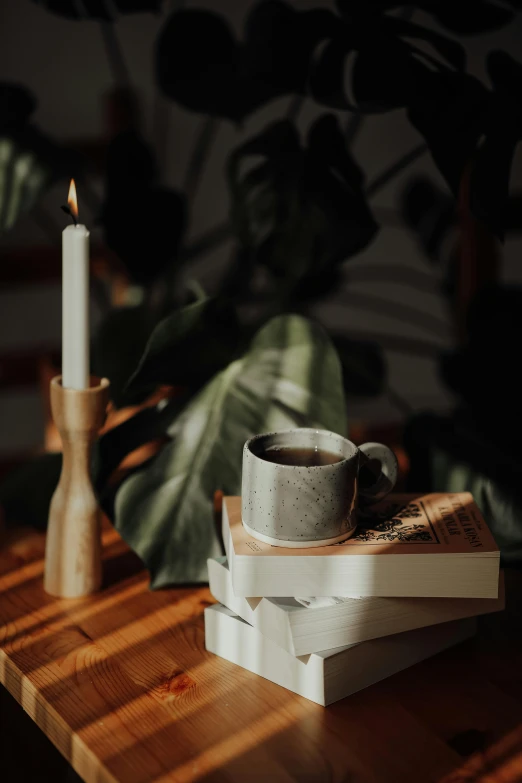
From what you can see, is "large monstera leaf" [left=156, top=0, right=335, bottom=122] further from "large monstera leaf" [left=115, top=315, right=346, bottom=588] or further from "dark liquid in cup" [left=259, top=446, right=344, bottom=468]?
"dark liquid in cup" [left=259, top=446, right=344, bottom=468]

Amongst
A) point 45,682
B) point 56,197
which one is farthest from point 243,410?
point 56,197

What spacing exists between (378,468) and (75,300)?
0.29 metres

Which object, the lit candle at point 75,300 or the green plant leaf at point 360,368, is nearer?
the lit candle at point 75,300

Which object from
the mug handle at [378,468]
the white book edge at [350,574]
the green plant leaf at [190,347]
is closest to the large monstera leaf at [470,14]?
the green plant leaf at [190,347]

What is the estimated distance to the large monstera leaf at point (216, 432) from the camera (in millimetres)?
779

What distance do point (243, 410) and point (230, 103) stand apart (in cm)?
50

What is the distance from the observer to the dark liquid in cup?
27.2 inches

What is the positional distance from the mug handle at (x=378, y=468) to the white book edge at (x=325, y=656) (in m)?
0.11

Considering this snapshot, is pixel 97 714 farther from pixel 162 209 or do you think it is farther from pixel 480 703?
pixel 162 209

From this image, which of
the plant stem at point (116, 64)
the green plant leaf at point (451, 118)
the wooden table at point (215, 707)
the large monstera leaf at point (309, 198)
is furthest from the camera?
the plant stem at point (116, 64)

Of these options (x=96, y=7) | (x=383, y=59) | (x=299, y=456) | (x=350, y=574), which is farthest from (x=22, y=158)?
(x=350, y=574)

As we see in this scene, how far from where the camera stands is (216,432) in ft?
2.70

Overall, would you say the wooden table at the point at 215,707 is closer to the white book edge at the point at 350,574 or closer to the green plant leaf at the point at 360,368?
the white book edge at the point at 350,574

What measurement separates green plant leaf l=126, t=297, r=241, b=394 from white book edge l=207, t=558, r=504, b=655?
22 cm
